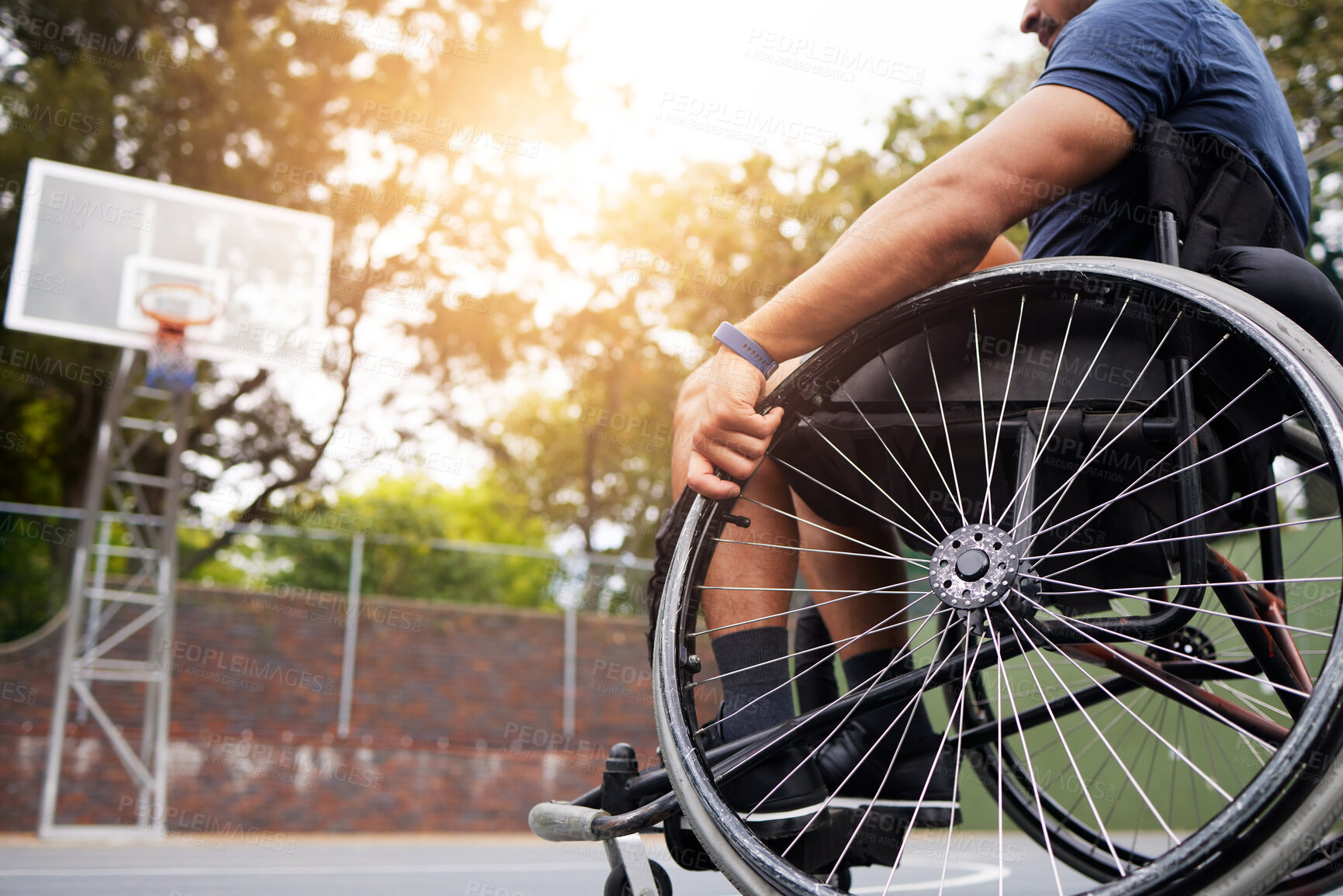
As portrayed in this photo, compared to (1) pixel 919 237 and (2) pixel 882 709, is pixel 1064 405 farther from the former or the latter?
(2) pixel 882 709

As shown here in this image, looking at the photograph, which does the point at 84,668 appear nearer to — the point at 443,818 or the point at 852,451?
the point at 443,818

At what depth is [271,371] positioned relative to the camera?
11.2 meters

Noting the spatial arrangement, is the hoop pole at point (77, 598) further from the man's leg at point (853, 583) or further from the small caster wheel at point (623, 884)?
the man's leg at point (853, 583)

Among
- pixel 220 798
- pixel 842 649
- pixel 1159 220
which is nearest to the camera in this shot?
pixel 1159 220

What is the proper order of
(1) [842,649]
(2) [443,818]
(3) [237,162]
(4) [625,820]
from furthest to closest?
(3) [237,162], (2) [443,818], (1) [842,649], (4) [625,820]

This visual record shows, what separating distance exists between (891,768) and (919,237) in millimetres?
737

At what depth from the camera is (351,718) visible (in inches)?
357

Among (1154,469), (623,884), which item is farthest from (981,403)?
(623,884)

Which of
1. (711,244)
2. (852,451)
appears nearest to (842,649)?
(852,451)

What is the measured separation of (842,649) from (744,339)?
52cm

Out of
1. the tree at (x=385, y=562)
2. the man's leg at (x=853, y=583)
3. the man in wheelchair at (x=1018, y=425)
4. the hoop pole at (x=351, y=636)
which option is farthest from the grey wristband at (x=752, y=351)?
the tree at (x=385, y=562)

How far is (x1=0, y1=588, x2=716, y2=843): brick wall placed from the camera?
7941 mm

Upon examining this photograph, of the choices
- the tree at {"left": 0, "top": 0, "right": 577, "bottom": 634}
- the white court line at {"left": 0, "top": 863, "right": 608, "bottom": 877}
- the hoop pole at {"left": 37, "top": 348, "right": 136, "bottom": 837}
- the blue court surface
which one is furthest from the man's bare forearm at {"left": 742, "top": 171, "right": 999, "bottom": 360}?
the tree at {"left": 0, "top": 0, "right": 577, "bottom": 634}

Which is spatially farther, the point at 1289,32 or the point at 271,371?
the point at 271,371
